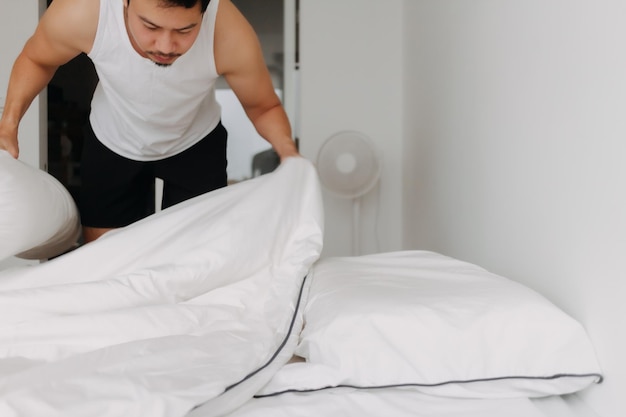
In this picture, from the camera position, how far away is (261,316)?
1384 millimetres

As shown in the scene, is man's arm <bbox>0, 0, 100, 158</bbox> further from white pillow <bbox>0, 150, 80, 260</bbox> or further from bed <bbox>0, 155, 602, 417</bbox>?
bed <bbox>0, 155, 602, 417</bbox>

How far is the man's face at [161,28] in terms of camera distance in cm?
157

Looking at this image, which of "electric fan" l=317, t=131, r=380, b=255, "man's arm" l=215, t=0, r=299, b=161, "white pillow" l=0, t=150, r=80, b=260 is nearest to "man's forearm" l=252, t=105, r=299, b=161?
"man's arm" l=215, t=0, r=299, b=161

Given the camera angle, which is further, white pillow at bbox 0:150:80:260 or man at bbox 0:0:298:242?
man at bbox 0:0:298:242

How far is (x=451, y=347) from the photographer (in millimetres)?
1188

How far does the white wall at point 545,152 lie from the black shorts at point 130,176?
2.91ft

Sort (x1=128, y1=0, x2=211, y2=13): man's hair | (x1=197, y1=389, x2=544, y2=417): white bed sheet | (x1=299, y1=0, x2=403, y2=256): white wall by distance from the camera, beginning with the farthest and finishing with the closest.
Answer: (x1=299, y1=0, x2=403, y2=256): white wall → (x1=128, y1=0, x2=211, y2=13): man's hair → (x1=197, y1=389, x2=544, y2=417): white bed sheet

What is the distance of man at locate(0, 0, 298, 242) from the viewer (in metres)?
1.69

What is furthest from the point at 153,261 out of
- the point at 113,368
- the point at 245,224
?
the point at 113,368

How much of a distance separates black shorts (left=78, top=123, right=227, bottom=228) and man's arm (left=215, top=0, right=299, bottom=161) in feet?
0.78

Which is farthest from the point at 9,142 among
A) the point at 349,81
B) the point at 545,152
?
the point at 349,81

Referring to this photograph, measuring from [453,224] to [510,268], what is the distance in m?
0.77

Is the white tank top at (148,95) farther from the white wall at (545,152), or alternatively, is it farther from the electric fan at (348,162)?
the electric fan at (348,162)

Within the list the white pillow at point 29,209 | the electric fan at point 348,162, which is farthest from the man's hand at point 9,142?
the electric fan at point 348,162
